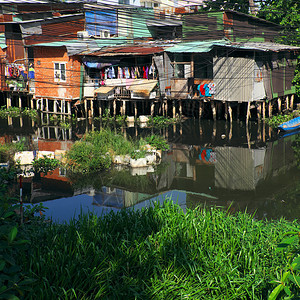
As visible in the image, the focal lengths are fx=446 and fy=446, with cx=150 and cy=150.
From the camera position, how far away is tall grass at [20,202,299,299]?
671cm

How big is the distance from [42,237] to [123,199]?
5181 millimetres

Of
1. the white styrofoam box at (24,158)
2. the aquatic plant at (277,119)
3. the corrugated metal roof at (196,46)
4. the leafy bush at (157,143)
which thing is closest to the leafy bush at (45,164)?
the white styrofoam box at (24,158)

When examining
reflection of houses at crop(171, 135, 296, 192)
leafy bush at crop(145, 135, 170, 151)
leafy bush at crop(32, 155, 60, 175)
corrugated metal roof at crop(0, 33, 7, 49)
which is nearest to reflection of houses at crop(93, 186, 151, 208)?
reflection of houses at crop(171, 135, 296, 192)

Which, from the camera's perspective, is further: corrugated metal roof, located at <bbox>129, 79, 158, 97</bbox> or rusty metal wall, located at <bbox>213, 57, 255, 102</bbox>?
corrugated metal roof, located at <bbox>129, 79, 158, 97</bbox>

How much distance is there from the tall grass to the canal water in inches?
41.0

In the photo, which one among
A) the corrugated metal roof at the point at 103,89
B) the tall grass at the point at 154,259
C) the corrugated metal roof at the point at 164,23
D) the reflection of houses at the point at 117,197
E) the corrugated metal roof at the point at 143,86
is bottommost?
the reflection of houses at the point at 117,197

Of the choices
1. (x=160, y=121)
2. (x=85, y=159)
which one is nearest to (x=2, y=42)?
(x=160, y=121)

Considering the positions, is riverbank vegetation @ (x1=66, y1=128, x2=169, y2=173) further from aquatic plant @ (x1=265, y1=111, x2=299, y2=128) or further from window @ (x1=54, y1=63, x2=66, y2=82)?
window @ (x1=54, y1=63, x2=66, y2=82)

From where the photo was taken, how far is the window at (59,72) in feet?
91.2

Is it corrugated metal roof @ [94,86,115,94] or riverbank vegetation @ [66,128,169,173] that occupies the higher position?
corrugated metal roof @ [94,86,115,94]

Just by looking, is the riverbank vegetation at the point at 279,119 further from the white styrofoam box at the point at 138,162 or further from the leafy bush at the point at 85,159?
the leafy bush at the point at 85,159

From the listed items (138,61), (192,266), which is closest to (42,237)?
(192,266)

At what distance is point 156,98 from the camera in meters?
26.6

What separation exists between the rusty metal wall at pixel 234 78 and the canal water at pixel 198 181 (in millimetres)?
2562
